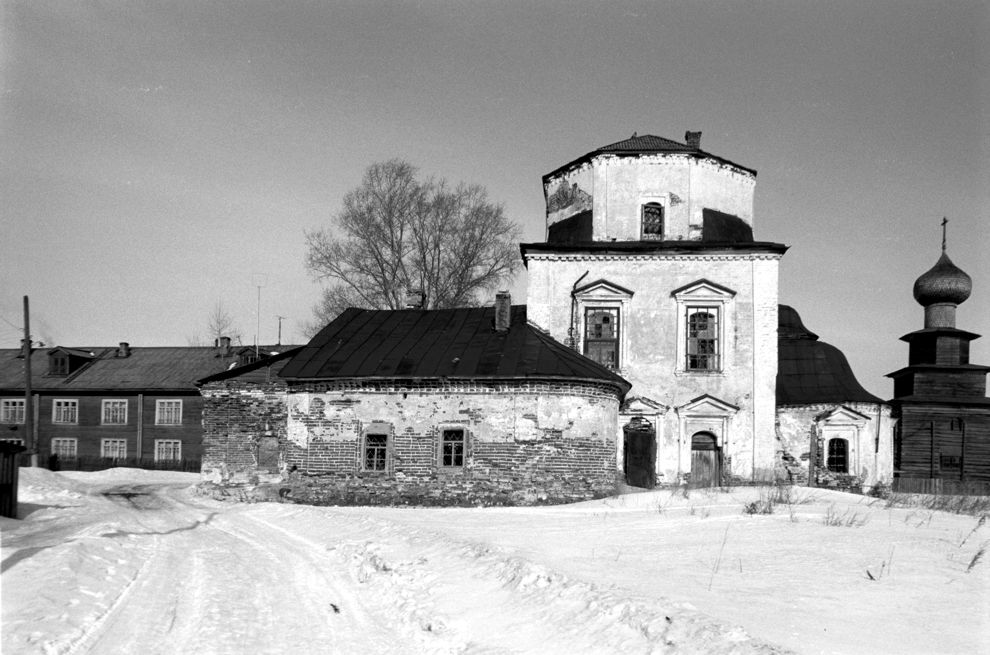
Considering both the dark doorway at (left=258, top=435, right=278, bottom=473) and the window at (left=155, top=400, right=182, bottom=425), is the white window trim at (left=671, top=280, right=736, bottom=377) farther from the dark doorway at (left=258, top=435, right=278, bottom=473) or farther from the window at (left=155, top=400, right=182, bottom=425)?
the window at (left=155, top=400, right=182, bottom=425)

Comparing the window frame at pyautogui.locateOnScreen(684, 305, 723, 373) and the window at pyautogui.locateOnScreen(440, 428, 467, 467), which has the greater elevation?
the window frame at pyautogui.locateOnScreen(684, 305, 723, 373)

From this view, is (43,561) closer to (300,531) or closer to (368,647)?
(368,647)

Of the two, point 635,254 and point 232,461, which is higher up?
point 635,254

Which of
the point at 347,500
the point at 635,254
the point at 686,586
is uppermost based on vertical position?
the point at 635,254

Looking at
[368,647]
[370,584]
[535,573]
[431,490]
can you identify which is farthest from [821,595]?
[431,490]

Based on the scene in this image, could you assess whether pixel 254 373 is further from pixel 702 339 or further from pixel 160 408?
pixel 160 408

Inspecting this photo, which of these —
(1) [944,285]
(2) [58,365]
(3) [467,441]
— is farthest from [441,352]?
(2) [58,365]

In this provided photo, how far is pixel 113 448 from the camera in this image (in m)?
39.1

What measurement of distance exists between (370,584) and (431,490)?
10440mm

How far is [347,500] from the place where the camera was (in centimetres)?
2022

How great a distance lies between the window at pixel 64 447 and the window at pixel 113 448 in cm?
136

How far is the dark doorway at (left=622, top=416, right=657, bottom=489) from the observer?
22.6 m

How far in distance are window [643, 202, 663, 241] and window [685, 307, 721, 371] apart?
227cm

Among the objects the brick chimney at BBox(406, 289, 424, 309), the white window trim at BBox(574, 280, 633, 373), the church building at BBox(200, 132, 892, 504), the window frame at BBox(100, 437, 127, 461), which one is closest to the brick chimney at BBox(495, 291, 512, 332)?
the church building at BBox(200, 132, 892, 504)
